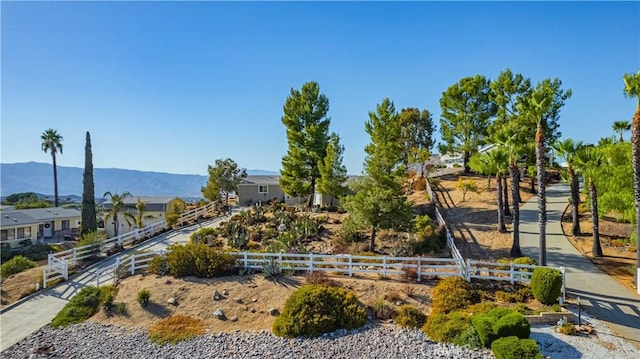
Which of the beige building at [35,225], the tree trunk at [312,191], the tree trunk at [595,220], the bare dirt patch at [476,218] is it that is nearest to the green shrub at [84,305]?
the bare dirt patch at [476,218]

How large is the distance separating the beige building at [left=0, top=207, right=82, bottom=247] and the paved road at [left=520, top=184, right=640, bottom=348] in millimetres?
43778

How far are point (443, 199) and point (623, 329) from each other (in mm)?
22849

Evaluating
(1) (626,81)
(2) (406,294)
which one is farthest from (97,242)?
(1) (626,81)

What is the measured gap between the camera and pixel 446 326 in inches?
519

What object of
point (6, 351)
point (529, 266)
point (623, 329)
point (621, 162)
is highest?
point (621, 162)

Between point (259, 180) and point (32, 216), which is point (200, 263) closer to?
point (259, 180)

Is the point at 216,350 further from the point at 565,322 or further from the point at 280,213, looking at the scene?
the point at 280,213

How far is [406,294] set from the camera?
16.1 metres

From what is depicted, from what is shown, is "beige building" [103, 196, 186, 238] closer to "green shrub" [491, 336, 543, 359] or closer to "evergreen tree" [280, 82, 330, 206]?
"evergreen tree" [280, 82, 330, 206]

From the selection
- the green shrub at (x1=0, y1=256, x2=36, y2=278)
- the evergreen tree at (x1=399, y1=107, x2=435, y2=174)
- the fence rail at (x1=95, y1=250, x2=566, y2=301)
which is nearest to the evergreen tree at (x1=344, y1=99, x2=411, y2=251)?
the fence rail at (x1=95, y1=250, x2=566, y2=301)

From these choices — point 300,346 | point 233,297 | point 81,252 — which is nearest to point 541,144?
point 300,346

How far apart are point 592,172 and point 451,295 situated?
11.6 meters

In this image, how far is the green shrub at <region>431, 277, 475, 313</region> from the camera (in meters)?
14.9

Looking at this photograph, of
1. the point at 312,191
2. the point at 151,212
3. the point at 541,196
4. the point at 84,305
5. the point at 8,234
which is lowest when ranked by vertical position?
the point at 84,305
